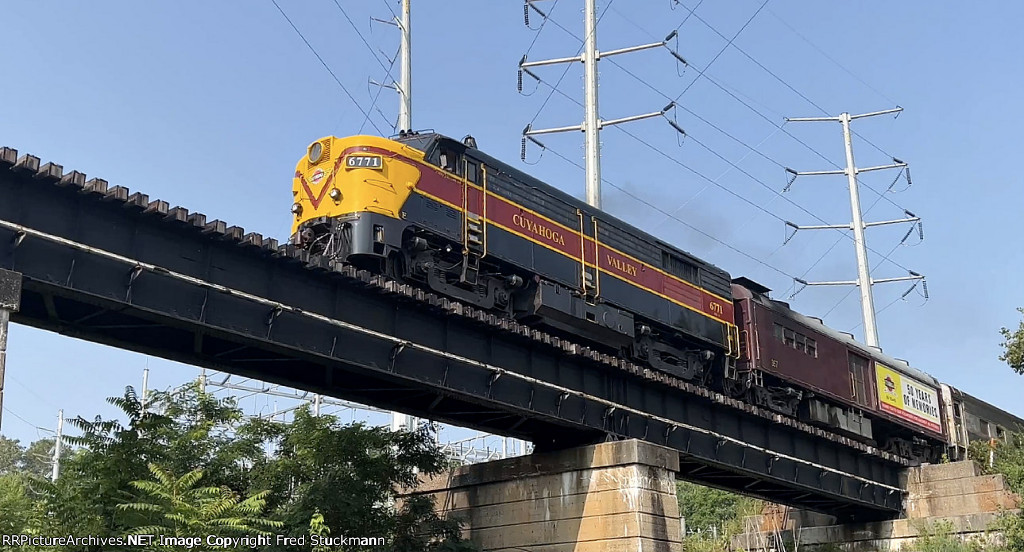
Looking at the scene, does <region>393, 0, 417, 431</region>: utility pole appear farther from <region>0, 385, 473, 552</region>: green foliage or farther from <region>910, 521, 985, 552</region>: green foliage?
<region>910, 521, 985, 552</region>: green foliage

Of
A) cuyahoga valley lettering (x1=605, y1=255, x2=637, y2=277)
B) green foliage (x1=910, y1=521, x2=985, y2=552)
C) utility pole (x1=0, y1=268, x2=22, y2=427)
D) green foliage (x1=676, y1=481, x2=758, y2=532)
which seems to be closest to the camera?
utility pole (x1=0, y1=268, x2=22, y2=427)

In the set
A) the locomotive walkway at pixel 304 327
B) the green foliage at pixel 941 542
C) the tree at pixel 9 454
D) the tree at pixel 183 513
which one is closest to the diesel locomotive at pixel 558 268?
the locomotive walkway at pixel 304 327

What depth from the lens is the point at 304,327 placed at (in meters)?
17.7

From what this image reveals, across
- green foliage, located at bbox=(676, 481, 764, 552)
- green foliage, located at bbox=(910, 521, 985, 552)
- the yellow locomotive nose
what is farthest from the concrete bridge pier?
green foliage, located at bbox=(676, 481, 764, 552)

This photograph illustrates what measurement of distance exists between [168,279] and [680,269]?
17044mm

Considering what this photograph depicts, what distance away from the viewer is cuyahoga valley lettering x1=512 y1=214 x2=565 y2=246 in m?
23.7

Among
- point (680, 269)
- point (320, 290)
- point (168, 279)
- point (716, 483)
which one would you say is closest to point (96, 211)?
point (168, 279)

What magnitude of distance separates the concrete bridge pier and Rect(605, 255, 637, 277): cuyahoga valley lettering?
5140 millimetres

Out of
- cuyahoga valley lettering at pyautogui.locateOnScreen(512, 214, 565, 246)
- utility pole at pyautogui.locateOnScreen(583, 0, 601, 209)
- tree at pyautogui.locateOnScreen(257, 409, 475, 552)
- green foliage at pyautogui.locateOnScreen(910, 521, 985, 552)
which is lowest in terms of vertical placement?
green foliage at pyautogui.locateOnScreen(910, 521, 985, 552)

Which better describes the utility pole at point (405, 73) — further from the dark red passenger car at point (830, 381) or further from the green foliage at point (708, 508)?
the green foliage at point (708, 508)

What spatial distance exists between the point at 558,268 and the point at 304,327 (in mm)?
8247

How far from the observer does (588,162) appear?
119 ft

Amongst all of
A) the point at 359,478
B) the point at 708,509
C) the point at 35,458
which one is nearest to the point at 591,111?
the point at 359,478

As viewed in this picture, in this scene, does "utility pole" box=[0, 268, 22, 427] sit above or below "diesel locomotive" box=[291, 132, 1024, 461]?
below
